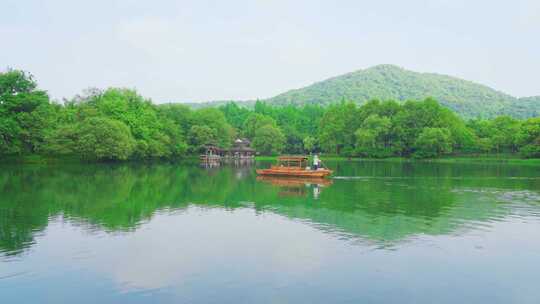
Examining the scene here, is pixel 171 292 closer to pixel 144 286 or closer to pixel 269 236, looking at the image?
pixel 144 286

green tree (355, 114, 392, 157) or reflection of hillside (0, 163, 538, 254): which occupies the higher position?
green tree (355, 114, 392, 157)

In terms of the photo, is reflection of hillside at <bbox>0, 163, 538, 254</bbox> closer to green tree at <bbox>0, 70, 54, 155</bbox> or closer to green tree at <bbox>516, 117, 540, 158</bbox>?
green tree at <bbox>0, 70, 54, 155</bbox>

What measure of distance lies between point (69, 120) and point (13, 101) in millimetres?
9263

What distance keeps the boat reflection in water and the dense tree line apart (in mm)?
31024

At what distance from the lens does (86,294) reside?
920 cm

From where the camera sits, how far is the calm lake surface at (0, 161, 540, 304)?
9.41 metres

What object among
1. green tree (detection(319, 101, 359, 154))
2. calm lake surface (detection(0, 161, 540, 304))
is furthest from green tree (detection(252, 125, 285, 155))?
calm lake surface (detection(0, 161, 540, 304))

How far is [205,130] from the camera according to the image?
3356 inches

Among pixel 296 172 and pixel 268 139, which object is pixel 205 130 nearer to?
pixel 268 139

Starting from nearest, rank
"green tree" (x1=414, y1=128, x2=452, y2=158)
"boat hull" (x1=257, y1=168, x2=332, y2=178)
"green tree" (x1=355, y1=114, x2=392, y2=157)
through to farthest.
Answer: "boat hull" (x1=257, y1=168, x2=332, y2=178) → "green tree" (x1=414, y1=128, x2=452, y2=158) → "green tree" (x1=355, y1=114, x2=392, y2=157)

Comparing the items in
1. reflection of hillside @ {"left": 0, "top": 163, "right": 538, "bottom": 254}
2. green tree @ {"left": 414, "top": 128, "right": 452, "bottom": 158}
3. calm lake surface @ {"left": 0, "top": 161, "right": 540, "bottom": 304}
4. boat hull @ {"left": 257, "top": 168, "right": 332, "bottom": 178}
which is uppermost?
green tree @ {"left": 414, "top": 128, "right": 452, "bottom": 158}

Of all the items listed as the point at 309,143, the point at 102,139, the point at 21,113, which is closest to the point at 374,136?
the point at 309,143

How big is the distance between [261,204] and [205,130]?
64557mm

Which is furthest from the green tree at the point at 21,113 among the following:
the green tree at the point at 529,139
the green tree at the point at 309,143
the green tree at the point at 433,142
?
the green tree at the point at 529,139
